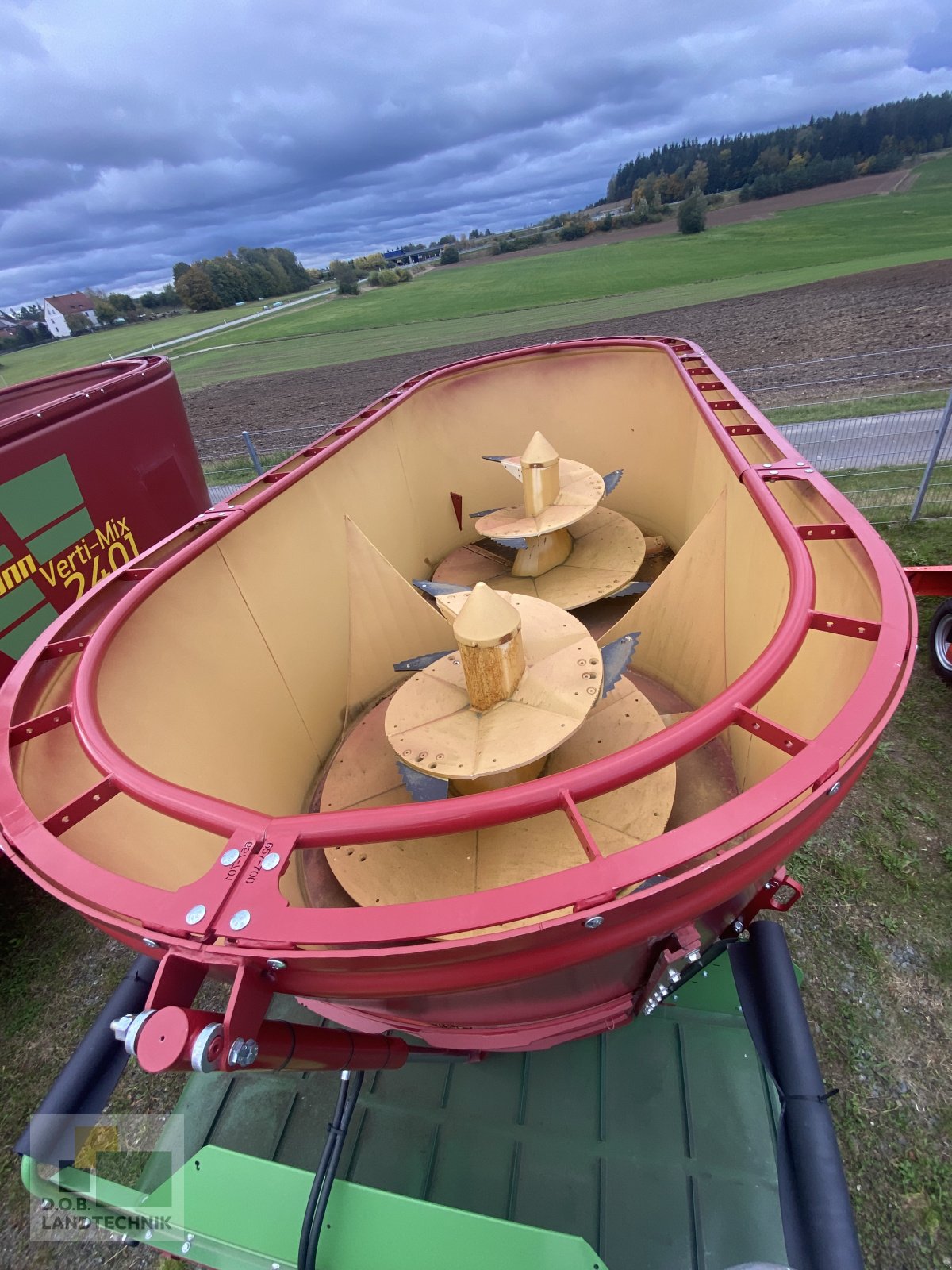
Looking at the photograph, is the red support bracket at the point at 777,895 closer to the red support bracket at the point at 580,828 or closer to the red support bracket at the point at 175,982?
the red support bracket at the point at 580,828

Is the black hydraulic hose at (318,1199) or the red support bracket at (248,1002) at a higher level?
the red support bracket at (248,1002)

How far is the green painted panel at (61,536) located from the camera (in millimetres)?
4344

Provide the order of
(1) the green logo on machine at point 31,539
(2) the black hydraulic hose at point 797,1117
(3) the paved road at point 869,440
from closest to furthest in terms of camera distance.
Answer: (2) the black hydraulic hose at point 797,1117 < (1) the green logo on machine at point 31,539 < (3) the paved road at point 869,440

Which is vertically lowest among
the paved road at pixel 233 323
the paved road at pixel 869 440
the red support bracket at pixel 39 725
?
the paved road at pixel 869 440

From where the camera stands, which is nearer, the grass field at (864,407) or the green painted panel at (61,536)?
the green painted panel at (61,536)

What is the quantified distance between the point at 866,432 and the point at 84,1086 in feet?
44.9

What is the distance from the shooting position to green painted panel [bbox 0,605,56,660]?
Answer: 4020 mm

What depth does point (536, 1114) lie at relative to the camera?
2988 mm

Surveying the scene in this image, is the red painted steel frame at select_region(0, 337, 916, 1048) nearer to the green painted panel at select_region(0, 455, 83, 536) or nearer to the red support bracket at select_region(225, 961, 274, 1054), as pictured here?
the red support bracket at select_region(225, 961, 274, 1054)

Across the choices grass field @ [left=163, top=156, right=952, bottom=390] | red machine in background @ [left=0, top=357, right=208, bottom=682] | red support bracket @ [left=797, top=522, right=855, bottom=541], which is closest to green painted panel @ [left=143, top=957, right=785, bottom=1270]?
red support bracket @ [left=797, top=522, right=855, bottom=541]

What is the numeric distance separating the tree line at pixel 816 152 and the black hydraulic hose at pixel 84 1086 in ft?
288

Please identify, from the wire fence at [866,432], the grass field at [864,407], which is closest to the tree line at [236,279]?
the wire fence at [866,432]

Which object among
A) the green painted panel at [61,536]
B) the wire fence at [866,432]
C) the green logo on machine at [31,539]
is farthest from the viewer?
the wire fence at [866,432]

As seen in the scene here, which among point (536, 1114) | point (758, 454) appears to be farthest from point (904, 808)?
point (536, 1114)
